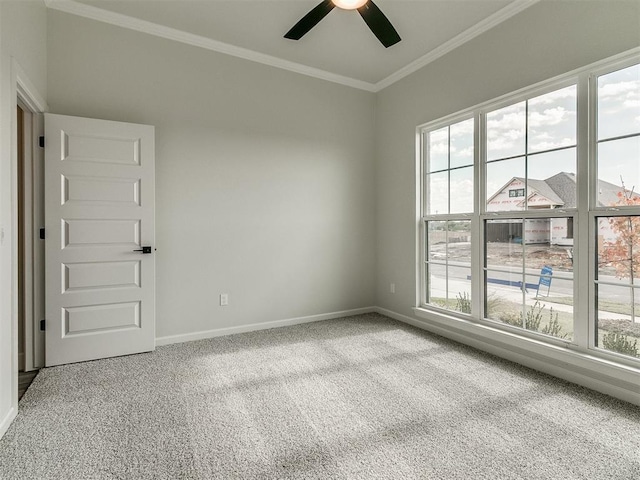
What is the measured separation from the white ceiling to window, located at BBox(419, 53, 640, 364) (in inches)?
29.3

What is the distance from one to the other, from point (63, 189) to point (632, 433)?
409cm

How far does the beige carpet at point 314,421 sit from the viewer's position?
1580 millimetres

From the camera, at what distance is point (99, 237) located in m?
2.83

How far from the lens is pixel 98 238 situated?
9.28ft

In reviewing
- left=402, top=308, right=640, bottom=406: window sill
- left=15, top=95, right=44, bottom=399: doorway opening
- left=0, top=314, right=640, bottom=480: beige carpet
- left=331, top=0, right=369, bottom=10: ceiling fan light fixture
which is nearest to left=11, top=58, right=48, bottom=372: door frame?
left=15, top=95, right=44, bottom=399: doorway opening

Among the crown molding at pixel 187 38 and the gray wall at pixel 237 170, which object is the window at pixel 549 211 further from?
the crown molding at pixel 187 38

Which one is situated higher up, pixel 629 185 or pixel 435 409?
pixel 629 185

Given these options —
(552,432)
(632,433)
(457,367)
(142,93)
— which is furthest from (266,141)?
(632,433)

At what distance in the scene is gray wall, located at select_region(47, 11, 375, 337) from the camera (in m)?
3.01

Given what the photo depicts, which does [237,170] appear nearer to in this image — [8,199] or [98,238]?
[98,238]

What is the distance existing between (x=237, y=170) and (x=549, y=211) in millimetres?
2822

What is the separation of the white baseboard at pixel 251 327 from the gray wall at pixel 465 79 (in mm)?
479

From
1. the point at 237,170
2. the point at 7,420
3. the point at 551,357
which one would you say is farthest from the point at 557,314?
the point at 7,420

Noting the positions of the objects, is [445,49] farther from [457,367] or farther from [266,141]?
[457,367]
